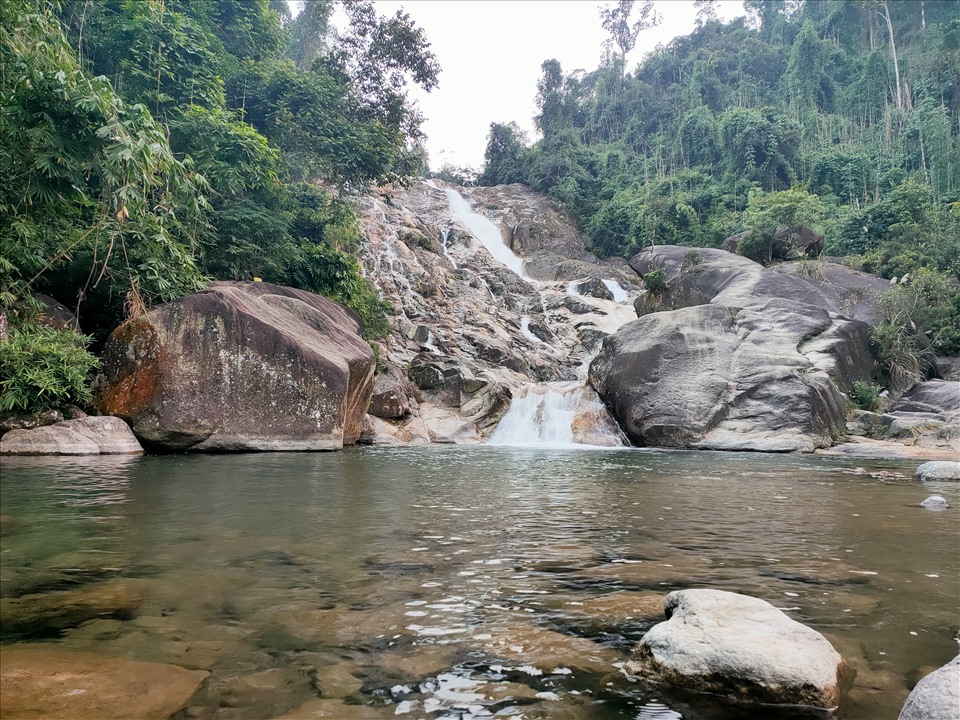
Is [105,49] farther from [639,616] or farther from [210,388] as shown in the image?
[639,616]

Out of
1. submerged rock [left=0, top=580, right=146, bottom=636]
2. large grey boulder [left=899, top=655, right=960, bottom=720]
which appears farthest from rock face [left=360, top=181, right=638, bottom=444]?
large grey boulder [left=899, top=655, right=960, bottom=720]

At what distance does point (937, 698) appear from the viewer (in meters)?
1.81

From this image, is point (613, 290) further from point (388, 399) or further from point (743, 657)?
point (743, 657)

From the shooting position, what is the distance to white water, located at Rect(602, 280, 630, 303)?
3300 cm

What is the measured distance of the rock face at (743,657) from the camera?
86.4 inches

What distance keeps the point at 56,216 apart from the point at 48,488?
464cm

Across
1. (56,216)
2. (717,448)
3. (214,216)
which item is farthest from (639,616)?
(214,216)

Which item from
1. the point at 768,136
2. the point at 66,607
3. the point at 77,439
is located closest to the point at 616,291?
the point at 768,136

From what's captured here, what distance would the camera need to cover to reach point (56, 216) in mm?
9008

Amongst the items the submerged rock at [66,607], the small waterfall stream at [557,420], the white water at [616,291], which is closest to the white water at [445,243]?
the white water at [616,291]

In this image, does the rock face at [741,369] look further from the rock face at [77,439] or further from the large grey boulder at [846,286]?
the rock face at [77,439]

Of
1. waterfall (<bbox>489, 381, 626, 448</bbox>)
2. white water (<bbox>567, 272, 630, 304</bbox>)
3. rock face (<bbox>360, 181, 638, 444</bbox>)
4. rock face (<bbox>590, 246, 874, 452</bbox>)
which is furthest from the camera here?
white water (<bbox>567, 272, 630, 304</bbox>)

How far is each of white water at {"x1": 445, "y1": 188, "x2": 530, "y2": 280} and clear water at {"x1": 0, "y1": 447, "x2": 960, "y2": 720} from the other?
29537 millimetres

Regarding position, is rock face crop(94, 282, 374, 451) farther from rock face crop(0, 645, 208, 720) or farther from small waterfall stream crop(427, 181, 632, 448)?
rock face crop(0, 645, 208, 720)
